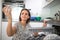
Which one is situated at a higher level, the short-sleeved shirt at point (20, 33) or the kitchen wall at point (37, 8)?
the kitchen wall at point (37, 8)

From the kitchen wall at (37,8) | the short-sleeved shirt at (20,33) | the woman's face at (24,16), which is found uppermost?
the kitchen wall at (37,8)

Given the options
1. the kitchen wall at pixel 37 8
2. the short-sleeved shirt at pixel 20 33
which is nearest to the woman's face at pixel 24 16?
the short-sleeved shirt at pixel 20 33

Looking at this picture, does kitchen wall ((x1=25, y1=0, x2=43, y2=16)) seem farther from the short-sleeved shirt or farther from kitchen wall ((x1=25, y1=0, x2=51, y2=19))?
the short-sleeved shirt

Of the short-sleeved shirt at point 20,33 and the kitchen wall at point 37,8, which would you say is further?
the kitchen wall at point 37,8

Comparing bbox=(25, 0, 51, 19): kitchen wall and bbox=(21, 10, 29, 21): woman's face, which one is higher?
bbox=(25, 0, 51, 19): kitchen wall

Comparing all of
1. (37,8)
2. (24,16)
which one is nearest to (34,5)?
(37,8)

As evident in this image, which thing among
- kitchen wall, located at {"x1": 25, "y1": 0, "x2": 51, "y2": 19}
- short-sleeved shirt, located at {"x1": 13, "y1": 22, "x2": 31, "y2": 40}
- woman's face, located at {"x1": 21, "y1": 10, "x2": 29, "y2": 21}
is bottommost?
short-sleeved shirt, located at {"x1": 13, "y1": 22, "x2": 31, "y2": 40}

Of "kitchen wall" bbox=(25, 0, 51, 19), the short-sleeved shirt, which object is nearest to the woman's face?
the short-sleeved shirt

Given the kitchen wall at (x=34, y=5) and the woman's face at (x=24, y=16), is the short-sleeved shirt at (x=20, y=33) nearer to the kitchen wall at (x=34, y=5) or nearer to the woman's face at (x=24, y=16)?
the woman's face at (x=24, y=16)

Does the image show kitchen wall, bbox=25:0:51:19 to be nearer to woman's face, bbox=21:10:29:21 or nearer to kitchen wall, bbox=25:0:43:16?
kitchen wall, bbox=25:0:43:16

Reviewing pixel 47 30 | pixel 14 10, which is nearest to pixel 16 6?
pixel 14 10

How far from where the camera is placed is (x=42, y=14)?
6.89 feet

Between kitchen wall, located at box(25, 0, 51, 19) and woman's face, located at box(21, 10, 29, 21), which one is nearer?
woman's face, located at box(21, 10, 29, 21)

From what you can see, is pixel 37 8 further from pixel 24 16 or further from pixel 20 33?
pixel 20 33
